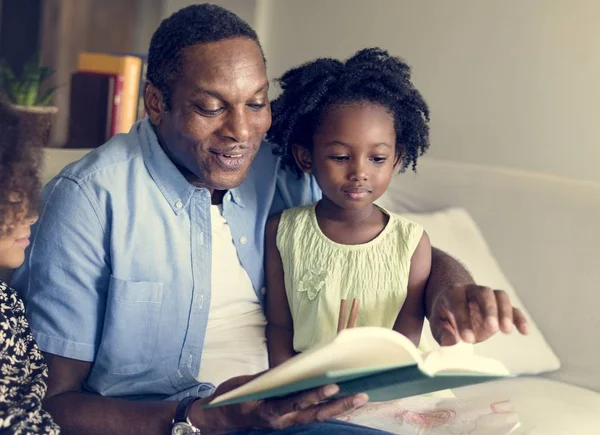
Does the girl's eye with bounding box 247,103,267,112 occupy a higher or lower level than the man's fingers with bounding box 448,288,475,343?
higher

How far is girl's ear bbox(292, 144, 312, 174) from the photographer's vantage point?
1.56 m

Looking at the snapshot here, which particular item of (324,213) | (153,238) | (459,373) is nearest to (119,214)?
(153,238)

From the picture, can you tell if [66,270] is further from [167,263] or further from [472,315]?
[472,315]

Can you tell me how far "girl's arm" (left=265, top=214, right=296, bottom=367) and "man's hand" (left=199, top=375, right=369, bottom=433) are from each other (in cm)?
31

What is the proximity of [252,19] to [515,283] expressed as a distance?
47.8 inches

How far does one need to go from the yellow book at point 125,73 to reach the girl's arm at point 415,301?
1108 millimetres

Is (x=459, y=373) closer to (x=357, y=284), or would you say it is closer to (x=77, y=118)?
(x=357, y=284)

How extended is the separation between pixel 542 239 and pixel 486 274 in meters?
0.17

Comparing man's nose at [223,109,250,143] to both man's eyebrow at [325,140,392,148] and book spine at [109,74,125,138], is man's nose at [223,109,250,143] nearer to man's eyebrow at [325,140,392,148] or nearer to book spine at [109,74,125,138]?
man's eyebrow at [325,140,392,148]

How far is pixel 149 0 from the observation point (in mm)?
3098

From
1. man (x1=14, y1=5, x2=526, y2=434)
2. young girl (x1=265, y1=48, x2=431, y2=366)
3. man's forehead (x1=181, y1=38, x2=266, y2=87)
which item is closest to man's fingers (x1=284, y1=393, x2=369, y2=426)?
man (x1=14, y1=5, x2=526, y2=434)

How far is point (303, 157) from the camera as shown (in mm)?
1564

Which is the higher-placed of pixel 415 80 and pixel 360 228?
pixel 415 80

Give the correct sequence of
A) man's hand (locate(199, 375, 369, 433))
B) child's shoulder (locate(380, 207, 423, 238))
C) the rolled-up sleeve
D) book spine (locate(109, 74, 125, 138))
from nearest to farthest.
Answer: man's hand (locate(199, 375, 369, 433)) → the rolled-up sleeve → child's shoulder (locate(380, 207, 423, 238)) → book spine (locate(109, 74, 125, 138))
